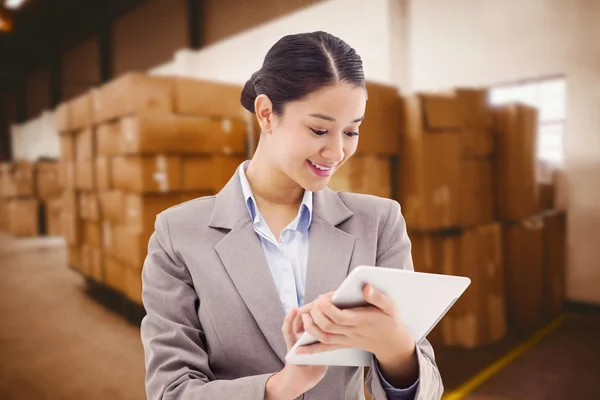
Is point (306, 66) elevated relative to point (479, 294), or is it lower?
elevated

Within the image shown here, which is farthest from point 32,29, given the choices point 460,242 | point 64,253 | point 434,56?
point 460,242

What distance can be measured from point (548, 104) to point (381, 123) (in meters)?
2.51

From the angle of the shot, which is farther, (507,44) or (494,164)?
(507,44)

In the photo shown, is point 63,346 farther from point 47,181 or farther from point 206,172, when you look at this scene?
point 47,181

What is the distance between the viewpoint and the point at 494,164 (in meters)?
3.72

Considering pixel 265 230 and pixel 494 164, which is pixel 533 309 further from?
pixel 265 230

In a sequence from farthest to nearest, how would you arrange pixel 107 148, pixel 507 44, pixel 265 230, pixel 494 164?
pixel 507 44 → pixel 107 148 → pixel 494 164 → pixel 265 230

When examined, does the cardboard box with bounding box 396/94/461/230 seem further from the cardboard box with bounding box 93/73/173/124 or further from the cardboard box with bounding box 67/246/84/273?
the cardboard box with bounding box 67/246/84/273

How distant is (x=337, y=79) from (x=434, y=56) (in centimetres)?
473

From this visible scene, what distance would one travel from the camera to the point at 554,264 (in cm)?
418

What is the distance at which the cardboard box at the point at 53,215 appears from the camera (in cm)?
1032

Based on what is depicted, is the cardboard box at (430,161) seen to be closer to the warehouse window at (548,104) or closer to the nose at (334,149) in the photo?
the warehouse window at (548,104)

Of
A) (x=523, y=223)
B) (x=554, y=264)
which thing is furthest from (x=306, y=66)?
(x=554, y=264)

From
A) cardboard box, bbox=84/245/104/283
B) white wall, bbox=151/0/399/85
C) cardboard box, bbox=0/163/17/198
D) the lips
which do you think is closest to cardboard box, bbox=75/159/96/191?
cardboard box, bbox=84/245/104/283
